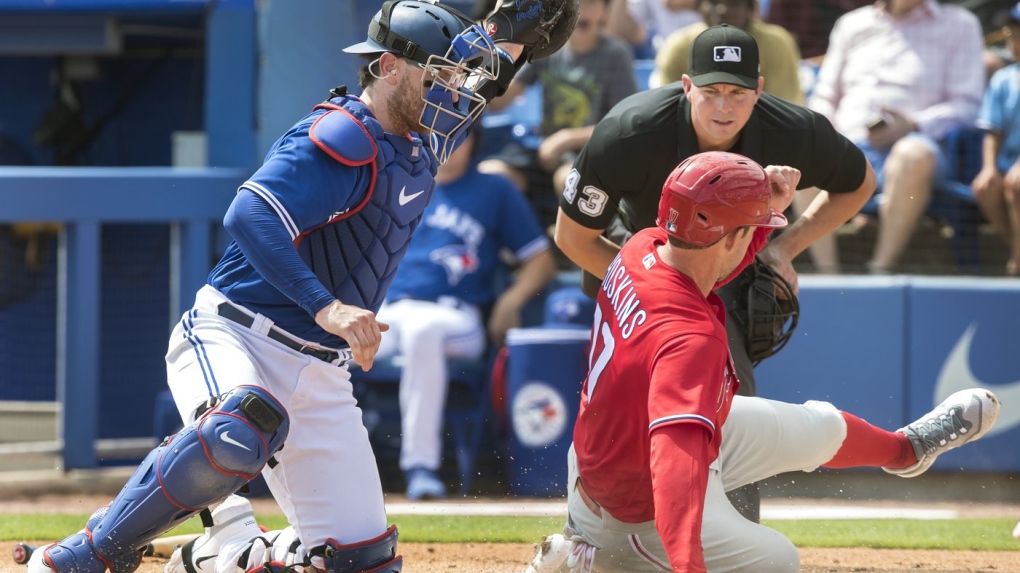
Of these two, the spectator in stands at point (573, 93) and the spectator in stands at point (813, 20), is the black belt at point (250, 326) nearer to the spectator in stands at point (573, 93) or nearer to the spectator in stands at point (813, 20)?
the spectator in stands at point (573, 93)

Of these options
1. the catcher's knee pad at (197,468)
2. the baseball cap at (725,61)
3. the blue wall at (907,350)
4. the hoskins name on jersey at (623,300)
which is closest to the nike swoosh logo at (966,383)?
the blue wall at (907,350)

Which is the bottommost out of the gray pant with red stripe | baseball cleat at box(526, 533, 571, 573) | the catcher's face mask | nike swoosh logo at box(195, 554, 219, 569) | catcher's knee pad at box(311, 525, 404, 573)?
nike swoosh logo at box(195, 554, 219, 569)

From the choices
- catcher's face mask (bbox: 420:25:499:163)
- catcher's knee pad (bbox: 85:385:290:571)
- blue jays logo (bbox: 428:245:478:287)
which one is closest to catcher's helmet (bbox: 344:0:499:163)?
catcher's face mask (bbox: 420:25:499:163)

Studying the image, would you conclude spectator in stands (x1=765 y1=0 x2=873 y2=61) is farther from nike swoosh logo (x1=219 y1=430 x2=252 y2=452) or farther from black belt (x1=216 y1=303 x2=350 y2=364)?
nike swoosh logo (x1=219 y1=430 x2=252 y2=452)

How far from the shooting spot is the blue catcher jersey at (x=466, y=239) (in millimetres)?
6906

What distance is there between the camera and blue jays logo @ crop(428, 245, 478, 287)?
272 inches

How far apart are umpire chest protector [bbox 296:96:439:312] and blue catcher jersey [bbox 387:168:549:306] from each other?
3272 millimetres

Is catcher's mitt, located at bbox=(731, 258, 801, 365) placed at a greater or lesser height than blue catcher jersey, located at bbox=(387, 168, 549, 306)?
greater

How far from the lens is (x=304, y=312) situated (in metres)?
3.50

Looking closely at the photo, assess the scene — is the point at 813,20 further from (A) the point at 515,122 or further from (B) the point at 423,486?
(B) the point at 423,486

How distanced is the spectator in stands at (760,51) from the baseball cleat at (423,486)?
8.01 ft

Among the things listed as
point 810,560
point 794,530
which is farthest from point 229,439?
point 794,530

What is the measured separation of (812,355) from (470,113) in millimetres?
3758

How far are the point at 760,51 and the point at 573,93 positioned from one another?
115cm
